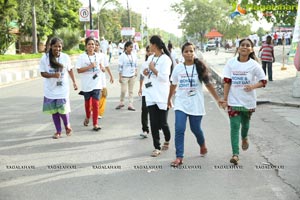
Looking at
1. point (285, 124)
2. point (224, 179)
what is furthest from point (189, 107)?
point (285, 124)

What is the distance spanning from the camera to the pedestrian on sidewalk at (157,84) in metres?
6.14

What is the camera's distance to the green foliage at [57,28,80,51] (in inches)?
1594

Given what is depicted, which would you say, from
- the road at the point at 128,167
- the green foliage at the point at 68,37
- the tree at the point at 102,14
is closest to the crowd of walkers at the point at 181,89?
the road at the point at 128,167

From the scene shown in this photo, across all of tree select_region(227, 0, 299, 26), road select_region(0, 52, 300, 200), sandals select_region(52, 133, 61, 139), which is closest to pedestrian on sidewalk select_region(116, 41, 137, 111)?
road select_region(0, 52, 300, 200)

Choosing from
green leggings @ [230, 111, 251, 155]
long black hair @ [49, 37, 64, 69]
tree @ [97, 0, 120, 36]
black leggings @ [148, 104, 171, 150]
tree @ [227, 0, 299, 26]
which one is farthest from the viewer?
tree @ [97, 0, 120, 36]

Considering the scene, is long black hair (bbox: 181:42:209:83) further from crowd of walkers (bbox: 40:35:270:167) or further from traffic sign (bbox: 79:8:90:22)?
traffic sign (bbox: 79:8:90:22)

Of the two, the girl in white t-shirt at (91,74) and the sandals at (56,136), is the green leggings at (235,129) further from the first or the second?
the sandals at (56,136)

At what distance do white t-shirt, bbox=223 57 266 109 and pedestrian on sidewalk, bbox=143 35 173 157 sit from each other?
928 mm

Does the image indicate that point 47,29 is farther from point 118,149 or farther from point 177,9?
point 118,149

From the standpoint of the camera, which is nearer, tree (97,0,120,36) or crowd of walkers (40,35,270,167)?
crowd of walkers (40,35,270,167)

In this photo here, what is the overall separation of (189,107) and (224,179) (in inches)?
42.5

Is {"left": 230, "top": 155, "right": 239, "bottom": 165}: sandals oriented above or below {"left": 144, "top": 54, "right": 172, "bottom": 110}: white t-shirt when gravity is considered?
below

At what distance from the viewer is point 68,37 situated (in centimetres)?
4056

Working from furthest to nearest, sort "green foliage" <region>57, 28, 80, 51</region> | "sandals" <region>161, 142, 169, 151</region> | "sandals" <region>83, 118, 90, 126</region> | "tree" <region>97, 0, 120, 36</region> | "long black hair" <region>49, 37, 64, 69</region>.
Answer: "tree" <region>97, 0, 120, 36</region> < "green foliage" <region>57, 28, 80, 51</region> < "sandals" <region>83, 118, 90, 126</region> < "long black hair" <region>49, 37, 64, 69</region> < "sandals" <region>161, 142, 169, 151</region>
